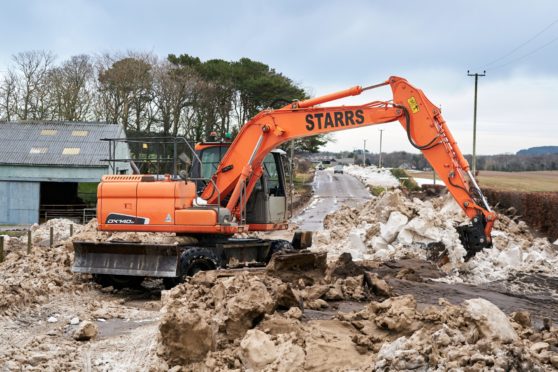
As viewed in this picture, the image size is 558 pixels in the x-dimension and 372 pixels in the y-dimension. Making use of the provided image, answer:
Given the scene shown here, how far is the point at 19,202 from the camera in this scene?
104ft

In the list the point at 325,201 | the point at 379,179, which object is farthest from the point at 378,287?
the point at 379,179

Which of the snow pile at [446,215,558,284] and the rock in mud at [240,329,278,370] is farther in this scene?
the snow pile at [446,215,558,284]

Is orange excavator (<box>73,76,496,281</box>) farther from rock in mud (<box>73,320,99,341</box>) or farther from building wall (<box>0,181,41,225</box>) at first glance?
building wall (<box>0,181,41,225</box>)

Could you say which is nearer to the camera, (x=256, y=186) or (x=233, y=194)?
(x=233, y=194)

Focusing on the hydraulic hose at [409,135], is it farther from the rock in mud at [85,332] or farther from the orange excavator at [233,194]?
the rock in mud at [85,332]

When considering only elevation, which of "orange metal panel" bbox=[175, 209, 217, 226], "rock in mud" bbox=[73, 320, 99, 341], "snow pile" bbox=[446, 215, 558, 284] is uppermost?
"orange metal panel" bbox=[175, 209, 217, 226]

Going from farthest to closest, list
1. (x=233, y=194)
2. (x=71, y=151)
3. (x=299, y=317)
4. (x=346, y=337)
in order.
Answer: (x=71, y=151) → (x=233, y=194) → (x=299, y=317) → (x=346, y=337)

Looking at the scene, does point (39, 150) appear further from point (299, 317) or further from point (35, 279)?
point (299, 317)

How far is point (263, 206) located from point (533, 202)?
14.3m

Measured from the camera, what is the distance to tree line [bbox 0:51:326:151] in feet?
139

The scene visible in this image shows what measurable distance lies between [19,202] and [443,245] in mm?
23211

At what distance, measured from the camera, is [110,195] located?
12.3 meters

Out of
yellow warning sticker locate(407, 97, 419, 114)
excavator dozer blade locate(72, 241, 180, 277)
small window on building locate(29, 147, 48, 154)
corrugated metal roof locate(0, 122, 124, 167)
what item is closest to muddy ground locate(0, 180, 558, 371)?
excavator dozer blade locate(72, 241, 180, 277)

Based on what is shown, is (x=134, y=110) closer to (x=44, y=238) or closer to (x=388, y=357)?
(x=44, y=238)
